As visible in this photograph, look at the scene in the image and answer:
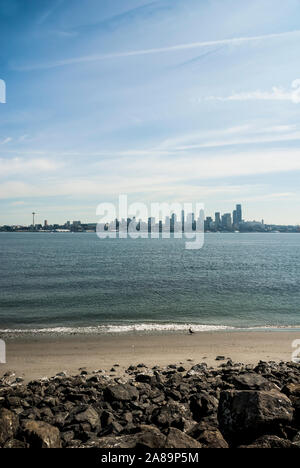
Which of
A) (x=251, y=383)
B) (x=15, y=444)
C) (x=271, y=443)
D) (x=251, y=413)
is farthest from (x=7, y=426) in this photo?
(x=251, y=383)

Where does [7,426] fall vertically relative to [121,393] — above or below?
above

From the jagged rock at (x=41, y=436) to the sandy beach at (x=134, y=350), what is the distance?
7.56 meters

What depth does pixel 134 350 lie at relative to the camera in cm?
1856

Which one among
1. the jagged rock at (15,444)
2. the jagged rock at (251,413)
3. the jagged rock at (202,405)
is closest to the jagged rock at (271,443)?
the jagged rock at (251,413)

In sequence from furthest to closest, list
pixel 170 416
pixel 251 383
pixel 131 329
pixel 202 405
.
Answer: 1. pixel 131 329
2. pixel 251 383
3. pixel 202 405
4. pixel 170 416

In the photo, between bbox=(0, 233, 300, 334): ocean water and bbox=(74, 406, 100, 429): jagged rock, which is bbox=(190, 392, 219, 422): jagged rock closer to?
bbox=(74, 406, 100, 429): jagged rock

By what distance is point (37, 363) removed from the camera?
16.4 meters

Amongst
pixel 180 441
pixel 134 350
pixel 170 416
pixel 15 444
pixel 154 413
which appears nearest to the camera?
pixel 180 441

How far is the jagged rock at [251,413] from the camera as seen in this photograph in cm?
743

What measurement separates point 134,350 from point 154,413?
32.2 ft

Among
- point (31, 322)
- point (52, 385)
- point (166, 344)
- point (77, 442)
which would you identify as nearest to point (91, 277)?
point (31, 322)

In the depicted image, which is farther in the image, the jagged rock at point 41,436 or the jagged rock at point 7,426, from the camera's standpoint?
the jagged rock at point 7,426

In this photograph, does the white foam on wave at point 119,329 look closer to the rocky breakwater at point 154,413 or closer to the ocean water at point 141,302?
the ocean water at point 141,302

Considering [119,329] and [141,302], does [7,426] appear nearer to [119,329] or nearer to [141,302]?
[119,329]
